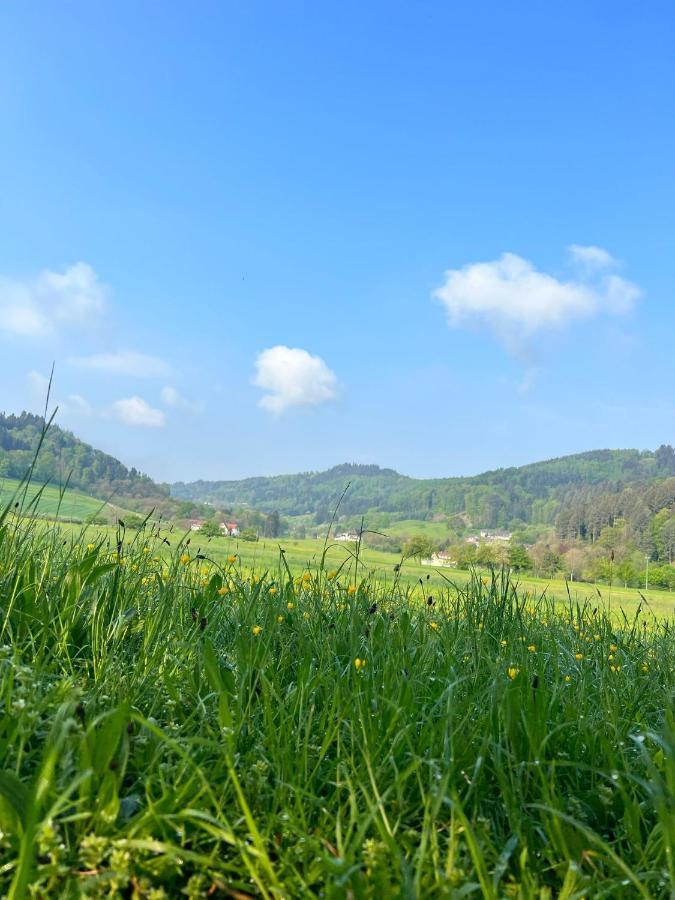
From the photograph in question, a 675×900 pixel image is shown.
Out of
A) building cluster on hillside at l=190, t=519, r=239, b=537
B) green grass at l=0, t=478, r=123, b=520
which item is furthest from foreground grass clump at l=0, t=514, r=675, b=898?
building cluster on hillside at l=190, t=519, r=239, b=537

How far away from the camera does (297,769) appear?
187 cm

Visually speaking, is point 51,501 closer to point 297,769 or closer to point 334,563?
point 297,769

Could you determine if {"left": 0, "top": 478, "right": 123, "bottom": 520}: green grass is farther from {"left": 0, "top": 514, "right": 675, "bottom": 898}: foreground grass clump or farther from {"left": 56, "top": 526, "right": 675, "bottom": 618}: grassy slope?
{"left": 0, "top": 514, "right": 675, "bottom": 898}: foreground grass clump

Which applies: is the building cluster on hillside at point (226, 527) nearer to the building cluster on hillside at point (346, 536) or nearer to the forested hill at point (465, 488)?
the building cluster on hillside at point (346, 536)

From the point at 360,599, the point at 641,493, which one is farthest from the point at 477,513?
the point at 360,599

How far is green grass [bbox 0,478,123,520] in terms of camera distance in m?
3.54

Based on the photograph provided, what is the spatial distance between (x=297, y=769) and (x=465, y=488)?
493ft

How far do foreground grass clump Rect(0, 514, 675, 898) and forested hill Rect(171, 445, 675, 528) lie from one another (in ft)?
402

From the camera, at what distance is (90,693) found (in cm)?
214

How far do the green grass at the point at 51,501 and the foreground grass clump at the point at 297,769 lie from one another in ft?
1.34

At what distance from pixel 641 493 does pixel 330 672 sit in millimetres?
82631

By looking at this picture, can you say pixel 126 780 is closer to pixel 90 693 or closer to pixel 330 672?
pixel 90 693

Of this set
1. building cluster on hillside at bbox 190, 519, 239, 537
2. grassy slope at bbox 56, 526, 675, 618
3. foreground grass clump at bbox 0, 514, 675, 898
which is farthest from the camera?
building cluster on hillside at bbox 190, 519, 239, 537

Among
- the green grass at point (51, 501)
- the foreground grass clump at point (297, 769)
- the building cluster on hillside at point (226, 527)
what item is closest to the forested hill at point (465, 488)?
the building cluster on hillside at point (226, 527)
